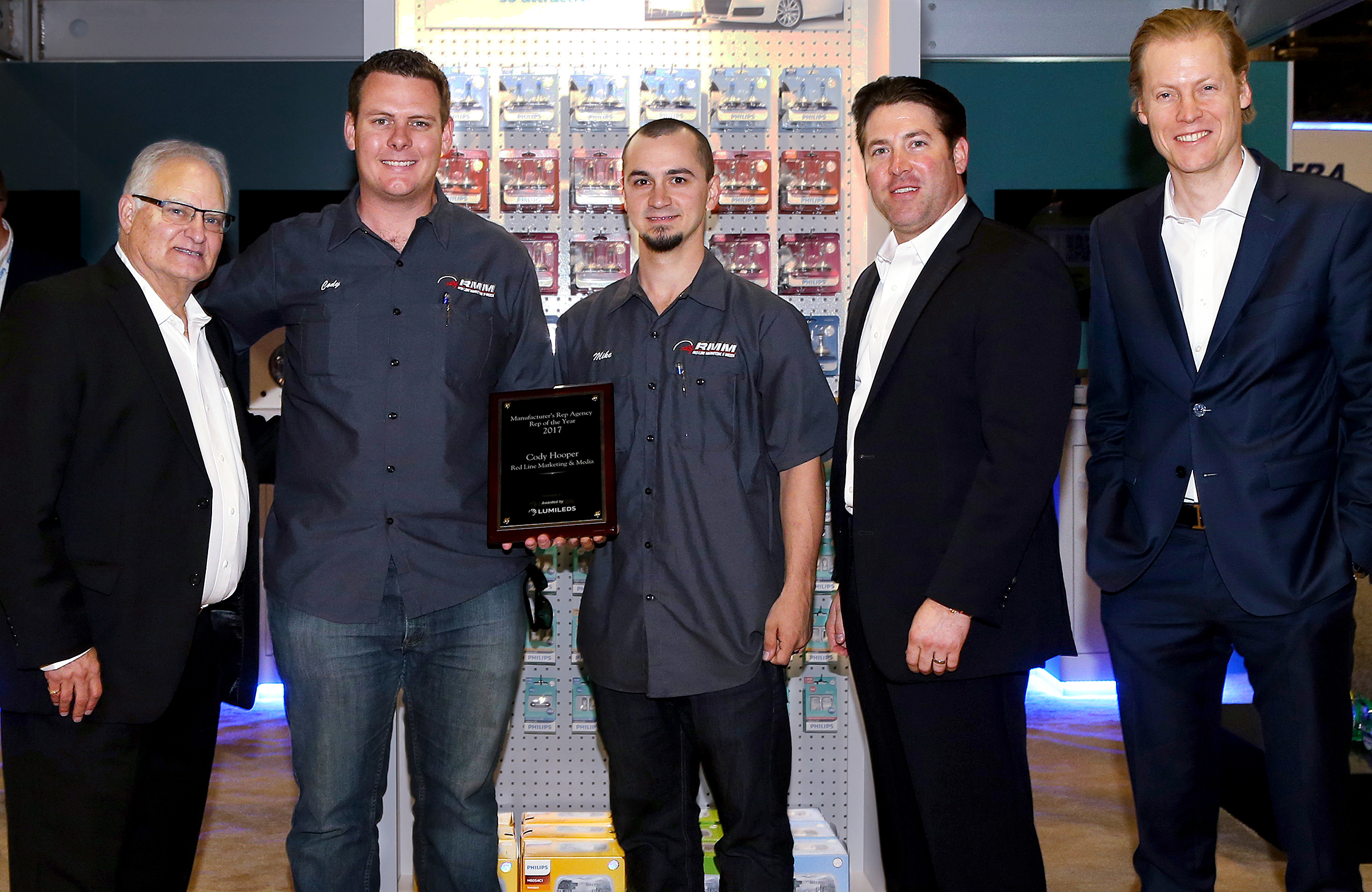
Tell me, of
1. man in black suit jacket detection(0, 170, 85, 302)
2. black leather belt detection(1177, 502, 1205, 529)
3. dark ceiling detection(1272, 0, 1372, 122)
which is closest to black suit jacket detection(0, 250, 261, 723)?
black leather belt detection(1177, 502, 1205, 529)

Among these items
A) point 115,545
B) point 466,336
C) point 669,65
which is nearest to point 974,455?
point 466,336

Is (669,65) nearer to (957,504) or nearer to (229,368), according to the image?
(229,368)

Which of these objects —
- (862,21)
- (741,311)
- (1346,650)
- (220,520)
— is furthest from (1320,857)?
(862,21)

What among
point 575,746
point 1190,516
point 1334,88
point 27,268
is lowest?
point 575,746

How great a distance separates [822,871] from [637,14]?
2.81m

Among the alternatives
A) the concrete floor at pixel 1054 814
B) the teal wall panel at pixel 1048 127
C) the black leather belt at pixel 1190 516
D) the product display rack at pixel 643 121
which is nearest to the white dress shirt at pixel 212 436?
the product display rack at pixel 643 121

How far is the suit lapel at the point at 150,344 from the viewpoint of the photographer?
7.36 ft

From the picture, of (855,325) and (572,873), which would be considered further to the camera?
(572,873)

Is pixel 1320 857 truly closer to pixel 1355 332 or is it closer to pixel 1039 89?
pixel 1355 332

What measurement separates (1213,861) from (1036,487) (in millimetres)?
944

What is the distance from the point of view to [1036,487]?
219 cm

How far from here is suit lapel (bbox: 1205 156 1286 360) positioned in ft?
7.23

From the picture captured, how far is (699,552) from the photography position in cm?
264

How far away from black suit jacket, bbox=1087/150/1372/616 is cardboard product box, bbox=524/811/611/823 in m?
1.95
